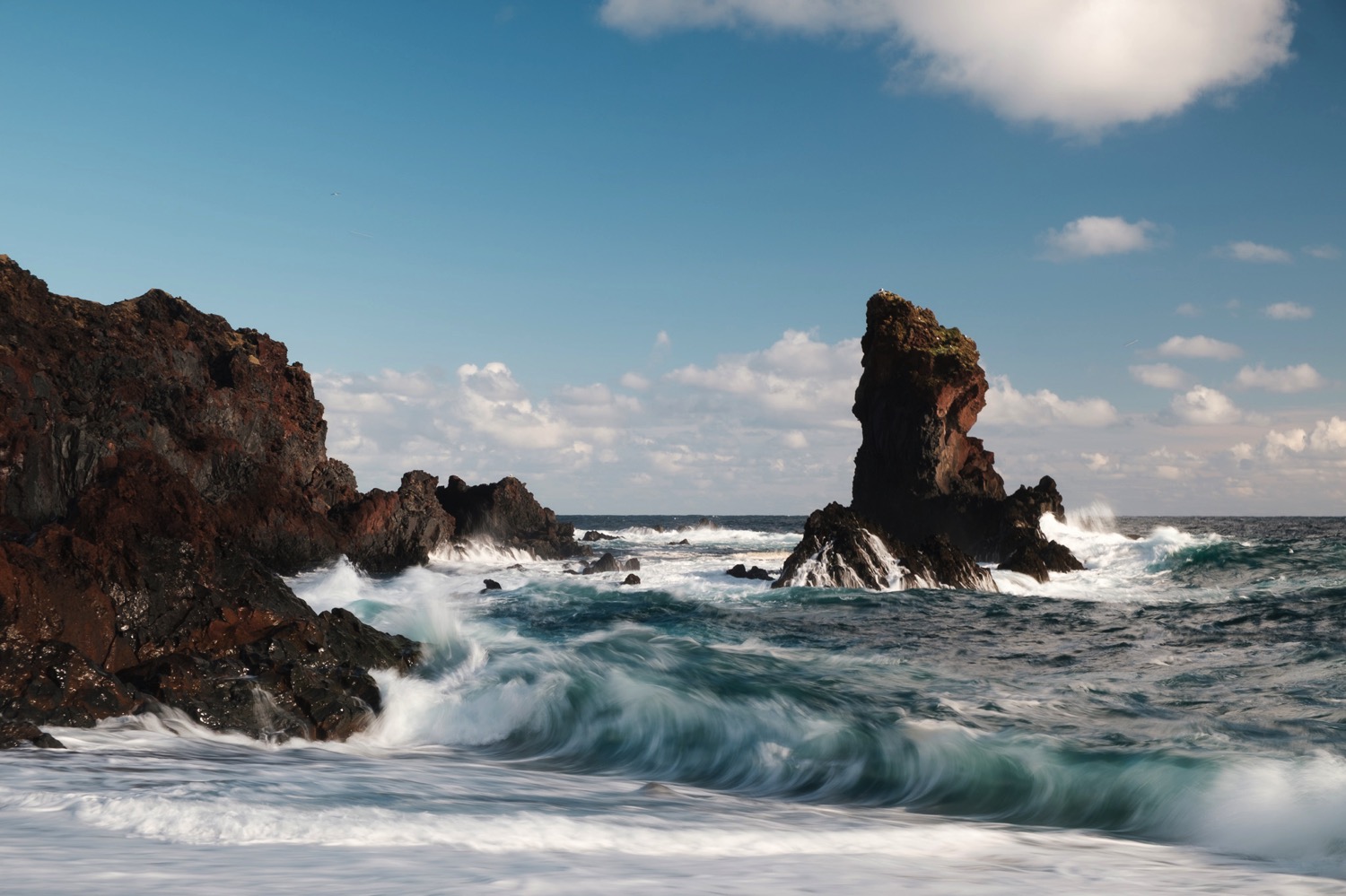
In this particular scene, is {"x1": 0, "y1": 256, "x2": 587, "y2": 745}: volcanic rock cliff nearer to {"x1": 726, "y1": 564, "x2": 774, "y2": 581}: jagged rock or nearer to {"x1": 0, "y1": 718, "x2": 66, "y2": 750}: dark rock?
{"x1": 0, "y1": 718, "x2": 66, "y2": 750}: dark rock

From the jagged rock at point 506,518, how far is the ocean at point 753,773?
29.8 m

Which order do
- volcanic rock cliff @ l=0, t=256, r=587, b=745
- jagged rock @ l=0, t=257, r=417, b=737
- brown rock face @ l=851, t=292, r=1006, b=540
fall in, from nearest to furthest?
jagged rock @ l=0, t=257, r=417, b=737 < volcanic rock cliff @ l=0, t=256, r=587, b=745 < brown rock face @ l=851, t=292, r=1006, b=540

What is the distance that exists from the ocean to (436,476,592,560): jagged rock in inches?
1172

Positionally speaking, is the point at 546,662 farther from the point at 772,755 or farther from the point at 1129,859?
the point at 1129,859

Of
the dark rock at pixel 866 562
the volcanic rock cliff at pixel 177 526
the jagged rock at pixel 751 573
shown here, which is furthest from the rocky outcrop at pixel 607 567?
the dark rock at pixel 866 562

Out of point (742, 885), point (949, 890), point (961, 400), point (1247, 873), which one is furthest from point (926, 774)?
point (961, 400)

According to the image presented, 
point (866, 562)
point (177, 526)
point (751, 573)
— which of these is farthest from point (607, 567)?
point (177, 526)

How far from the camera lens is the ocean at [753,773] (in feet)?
15.6

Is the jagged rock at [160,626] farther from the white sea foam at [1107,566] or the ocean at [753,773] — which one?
the white sea foam at [1107,566]

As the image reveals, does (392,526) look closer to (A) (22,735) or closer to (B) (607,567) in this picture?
(B) (607,567)

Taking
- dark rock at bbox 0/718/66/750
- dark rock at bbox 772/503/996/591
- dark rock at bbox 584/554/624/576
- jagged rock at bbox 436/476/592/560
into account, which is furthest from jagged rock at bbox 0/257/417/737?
jagged rock at bbox 436/476/592/560

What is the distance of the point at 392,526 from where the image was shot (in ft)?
122

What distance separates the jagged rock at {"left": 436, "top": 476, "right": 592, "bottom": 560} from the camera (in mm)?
47750

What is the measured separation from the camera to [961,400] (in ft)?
148
